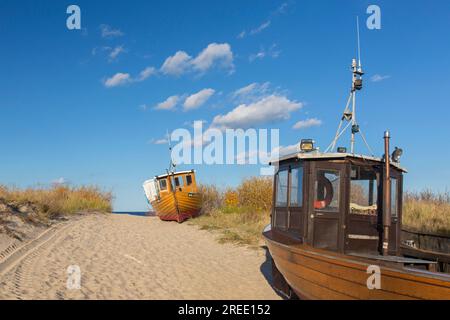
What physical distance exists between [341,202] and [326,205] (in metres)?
0.25

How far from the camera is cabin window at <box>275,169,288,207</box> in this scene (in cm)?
775

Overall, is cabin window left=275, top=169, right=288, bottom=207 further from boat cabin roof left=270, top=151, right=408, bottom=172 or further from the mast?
the mast

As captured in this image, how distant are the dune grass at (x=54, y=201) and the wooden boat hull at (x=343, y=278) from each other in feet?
35.5

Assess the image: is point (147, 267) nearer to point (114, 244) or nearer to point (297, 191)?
point (114, 244)

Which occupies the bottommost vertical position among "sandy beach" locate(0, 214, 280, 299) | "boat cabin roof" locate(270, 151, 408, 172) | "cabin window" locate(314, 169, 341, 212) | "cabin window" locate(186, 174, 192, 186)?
"sandy beach" locate(0, 214, 280, 299)

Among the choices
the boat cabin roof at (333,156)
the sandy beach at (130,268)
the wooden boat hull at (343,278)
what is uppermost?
the boat cabin roof at (333,156)

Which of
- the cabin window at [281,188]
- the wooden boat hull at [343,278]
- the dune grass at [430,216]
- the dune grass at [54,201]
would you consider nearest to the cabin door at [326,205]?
the wooden boat hull at [343,278]

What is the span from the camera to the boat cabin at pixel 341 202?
22.0 ft

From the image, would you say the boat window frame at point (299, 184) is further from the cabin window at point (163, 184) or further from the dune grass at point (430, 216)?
→ the cabin window at point (163, 184)

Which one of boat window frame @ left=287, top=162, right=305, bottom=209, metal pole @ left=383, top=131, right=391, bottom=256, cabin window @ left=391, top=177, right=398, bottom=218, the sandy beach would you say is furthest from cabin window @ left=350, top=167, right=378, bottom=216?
the sandy beach

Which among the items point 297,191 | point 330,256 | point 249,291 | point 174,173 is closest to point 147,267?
point 249,291
